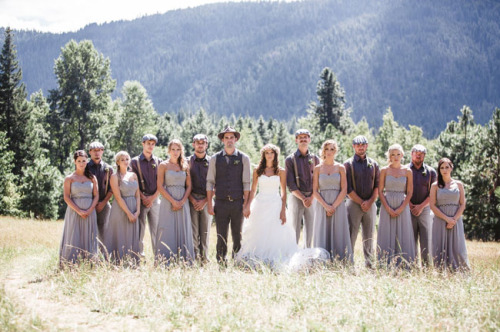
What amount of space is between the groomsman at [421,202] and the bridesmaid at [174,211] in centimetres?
426

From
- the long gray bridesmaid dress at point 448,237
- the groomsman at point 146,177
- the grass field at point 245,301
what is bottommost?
the grass field at point 245,301

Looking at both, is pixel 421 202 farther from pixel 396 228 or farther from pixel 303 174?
pixel 303 174

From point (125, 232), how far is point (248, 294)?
10.5 ft

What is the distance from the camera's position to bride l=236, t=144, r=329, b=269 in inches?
288

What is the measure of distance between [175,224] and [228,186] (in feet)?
4.08

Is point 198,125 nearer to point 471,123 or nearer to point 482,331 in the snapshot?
point 471,123

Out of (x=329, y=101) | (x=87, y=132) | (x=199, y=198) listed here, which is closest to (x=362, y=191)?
(x=199, y=198)

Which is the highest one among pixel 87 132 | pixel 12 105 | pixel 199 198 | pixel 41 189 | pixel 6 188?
pixel 12 105

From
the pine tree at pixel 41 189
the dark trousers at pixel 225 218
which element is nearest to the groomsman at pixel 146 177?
the dark trousers at pixel 225 218

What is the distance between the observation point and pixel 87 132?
1297 inches

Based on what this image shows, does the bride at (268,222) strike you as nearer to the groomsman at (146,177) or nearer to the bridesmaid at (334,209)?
the bridesmaid at (334,209)

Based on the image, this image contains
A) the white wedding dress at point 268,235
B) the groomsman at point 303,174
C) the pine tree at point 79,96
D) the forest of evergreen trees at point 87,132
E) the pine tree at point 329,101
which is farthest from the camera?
the pine tree at point 329,101

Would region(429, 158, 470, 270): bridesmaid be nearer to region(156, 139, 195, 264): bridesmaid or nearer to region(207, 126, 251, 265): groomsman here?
region(207, 126, 251, 265): groomsman

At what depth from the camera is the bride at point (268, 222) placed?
7.31 metres
